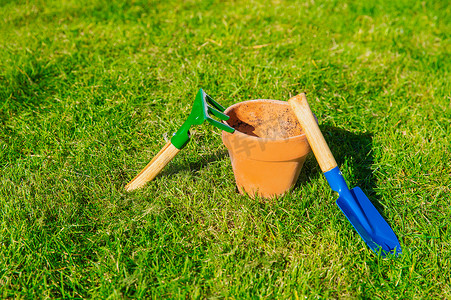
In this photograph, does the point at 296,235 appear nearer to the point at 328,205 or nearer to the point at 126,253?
the point at 328,205

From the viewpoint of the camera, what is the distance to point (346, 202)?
1.82 m

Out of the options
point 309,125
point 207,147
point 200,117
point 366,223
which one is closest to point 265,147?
point 309,125

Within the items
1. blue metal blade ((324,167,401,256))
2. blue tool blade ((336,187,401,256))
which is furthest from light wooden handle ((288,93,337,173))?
blue tool blade ((336,187,401,256))

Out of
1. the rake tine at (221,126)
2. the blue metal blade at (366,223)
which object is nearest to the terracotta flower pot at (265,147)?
the rake tine at (221,126)

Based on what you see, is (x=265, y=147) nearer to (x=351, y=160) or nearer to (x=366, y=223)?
(x=366, y=223)

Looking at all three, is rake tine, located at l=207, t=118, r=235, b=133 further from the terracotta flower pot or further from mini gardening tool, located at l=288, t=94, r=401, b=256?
mini gardening tool, located at l=288, t=94, r=401, b=256

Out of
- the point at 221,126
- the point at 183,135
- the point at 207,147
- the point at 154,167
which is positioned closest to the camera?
the point at 221,126

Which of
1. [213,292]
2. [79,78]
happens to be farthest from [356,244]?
[79,78]

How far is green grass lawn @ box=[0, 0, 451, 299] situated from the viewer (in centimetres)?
172

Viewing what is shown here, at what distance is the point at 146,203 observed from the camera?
2.02m

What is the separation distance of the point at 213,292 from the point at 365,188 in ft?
3.43

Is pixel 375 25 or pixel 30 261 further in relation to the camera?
pixel 375 25

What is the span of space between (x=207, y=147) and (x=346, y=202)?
36.2 inches

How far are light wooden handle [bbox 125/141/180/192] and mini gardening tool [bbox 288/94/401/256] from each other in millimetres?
620
